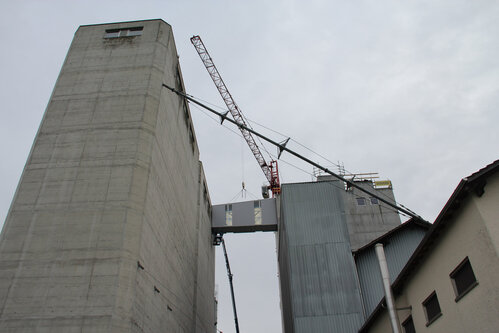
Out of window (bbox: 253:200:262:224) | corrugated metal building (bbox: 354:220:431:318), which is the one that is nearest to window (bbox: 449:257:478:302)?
corrugated metal building (bbox: 354:220:431:318)

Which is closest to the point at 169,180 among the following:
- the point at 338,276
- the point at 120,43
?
the point at 120,43

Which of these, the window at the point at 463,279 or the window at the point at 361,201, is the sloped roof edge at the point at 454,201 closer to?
the window at the point at 463,279

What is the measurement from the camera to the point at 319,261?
34.2 m

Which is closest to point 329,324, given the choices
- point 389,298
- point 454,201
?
point 389,298

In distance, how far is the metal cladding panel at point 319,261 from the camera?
31.6 m

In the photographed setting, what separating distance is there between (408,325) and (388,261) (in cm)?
1138

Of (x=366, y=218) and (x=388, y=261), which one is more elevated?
(x=366, y=218)

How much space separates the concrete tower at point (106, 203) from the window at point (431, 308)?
14.8 metres

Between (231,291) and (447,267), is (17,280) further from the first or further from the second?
(231,291)

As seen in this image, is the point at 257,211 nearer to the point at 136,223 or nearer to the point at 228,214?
the point at 228,214

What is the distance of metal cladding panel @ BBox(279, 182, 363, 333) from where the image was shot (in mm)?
31625

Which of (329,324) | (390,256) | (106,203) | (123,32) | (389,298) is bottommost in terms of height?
(389,298)

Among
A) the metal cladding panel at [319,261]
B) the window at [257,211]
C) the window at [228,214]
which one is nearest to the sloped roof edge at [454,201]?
the metal cladding panel at [319,261]

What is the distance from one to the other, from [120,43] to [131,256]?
64.3ft
